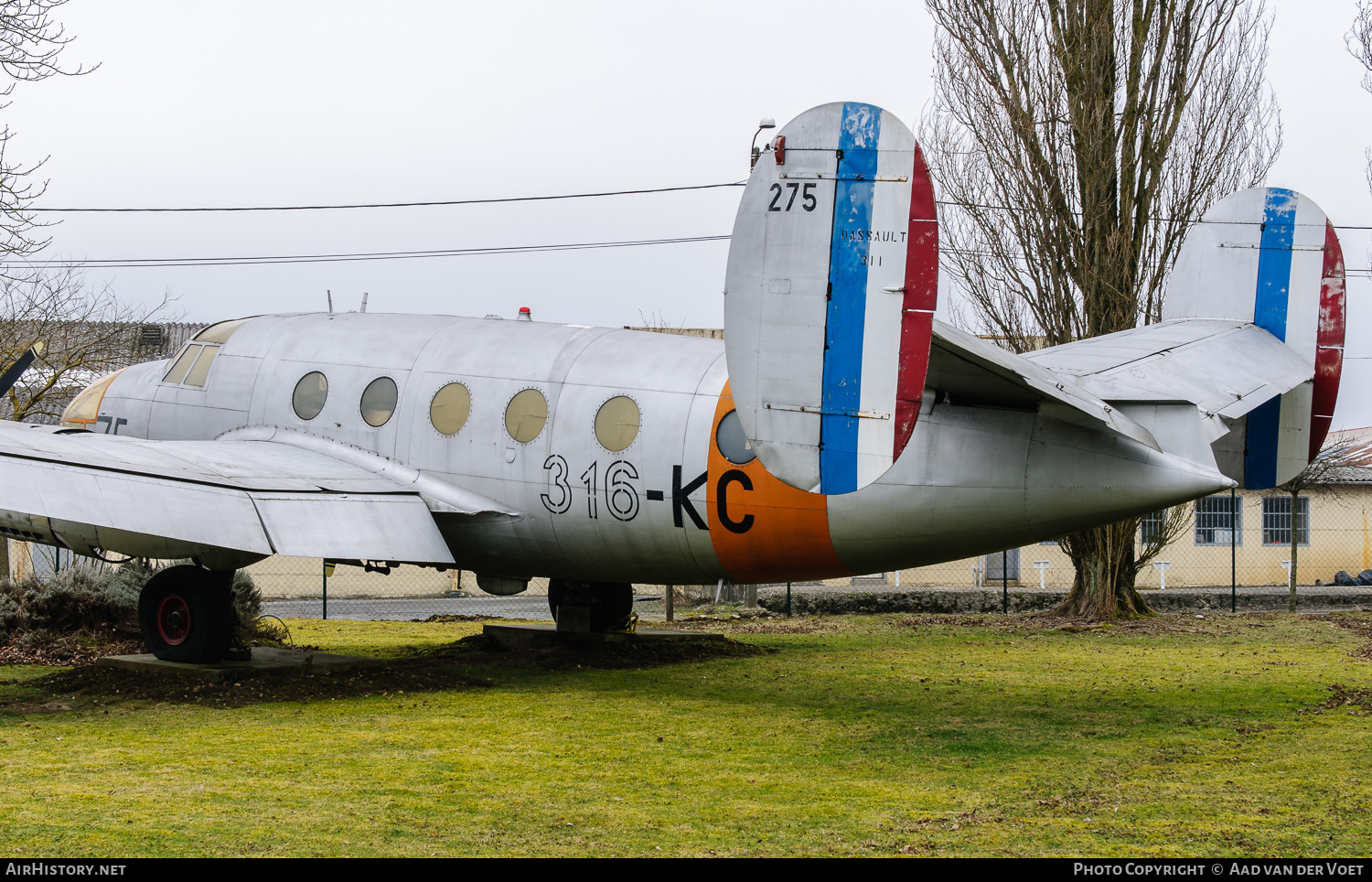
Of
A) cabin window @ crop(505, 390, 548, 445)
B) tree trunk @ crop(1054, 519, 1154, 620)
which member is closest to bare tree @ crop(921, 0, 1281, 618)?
tree trunk @ crop(1054, 519, 1154, 620)

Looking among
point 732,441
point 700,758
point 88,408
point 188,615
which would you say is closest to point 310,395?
point 188,615

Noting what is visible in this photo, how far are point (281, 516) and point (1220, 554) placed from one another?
109 ft

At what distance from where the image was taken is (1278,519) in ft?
127

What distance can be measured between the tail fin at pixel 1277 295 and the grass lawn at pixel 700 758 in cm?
259

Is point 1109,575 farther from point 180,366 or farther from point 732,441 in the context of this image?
point 180,366

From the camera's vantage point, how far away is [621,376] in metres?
12.8

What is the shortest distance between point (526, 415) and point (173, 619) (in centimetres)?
463

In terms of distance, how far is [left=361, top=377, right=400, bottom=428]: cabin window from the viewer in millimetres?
13844

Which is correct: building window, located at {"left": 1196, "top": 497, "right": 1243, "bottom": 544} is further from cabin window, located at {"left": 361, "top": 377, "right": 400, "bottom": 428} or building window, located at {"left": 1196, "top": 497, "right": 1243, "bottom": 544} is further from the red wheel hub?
the red wheel hub

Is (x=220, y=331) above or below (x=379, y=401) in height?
above

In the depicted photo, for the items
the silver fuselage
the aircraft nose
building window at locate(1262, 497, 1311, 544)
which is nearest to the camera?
the silver fuselage

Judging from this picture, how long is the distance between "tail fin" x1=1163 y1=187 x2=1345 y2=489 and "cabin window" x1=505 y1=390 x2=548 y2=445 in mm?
7007
